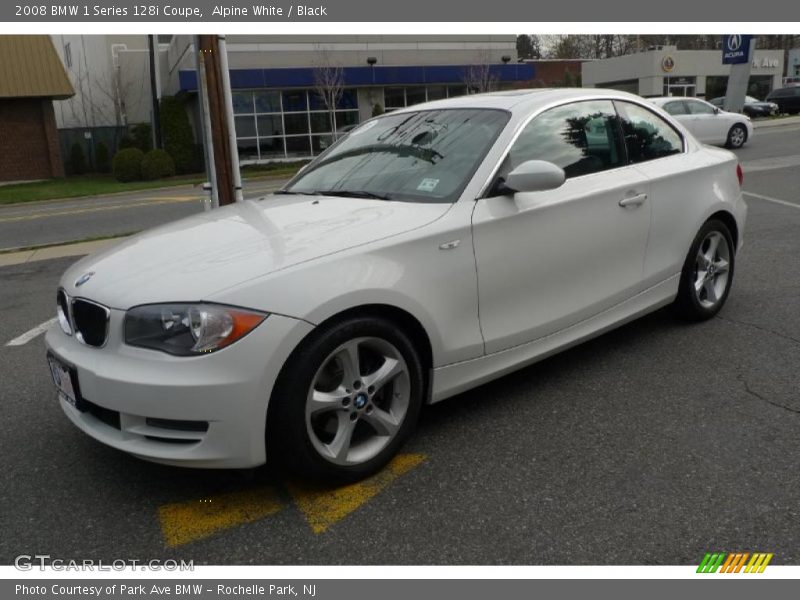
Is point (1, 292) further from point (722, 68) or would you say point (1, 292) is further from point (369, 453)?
point (722, 68)

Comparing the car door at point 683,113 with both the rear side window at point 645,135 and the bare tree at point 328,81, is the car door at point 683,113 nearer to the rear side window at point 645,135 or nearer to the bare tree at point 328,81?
the bare tree at point 328,81

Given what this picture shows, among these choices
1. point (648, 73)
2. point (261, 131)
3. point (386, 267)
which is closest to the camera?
point (386, 267)

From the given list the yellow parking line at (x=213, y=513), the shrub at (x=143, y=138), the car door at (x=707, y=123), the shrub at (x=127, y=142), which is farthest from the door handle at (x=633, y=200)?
the shrub at (x=127, y=142)

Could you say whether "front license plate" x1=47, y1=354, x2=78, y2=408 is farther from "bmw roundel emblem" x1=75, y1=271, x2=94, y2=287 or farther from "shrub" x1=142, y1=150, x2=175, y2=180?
"shrub" x1=142, y1=150, x2=175, y2=180

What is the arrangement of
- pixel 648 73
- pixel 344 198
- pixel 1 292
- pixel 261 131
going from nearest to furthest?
pixel 344 198
pixel 1 292
pixel 261 131
pixel 648 73

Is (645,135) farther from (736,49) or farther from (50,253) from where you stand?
(736,49)

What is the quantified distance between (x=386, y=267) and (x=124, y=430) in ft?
4.10

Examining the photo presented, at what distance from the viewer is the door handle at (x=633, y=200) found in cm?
428

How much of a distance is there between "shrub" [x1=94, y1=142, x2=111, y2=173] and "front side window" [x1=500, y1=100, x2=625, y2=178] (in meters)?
33.5

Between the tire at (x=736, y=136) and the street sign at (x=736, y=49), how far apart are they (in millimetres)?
11191

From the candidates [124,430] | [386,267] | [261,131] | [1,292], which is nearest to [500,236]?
[386,267]

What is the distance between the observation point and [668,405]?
386 cm

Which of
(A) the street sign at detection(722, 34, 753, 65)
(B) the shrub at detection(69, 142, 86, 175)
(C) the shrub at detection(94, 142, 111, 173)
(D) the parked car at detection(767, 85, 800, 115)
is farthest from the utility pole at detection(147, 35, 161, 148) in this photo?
(D) the parked car at detection(767, 85, 800, 115)

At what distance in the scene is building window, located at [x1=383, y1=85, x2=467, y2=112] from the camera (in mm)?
31891
